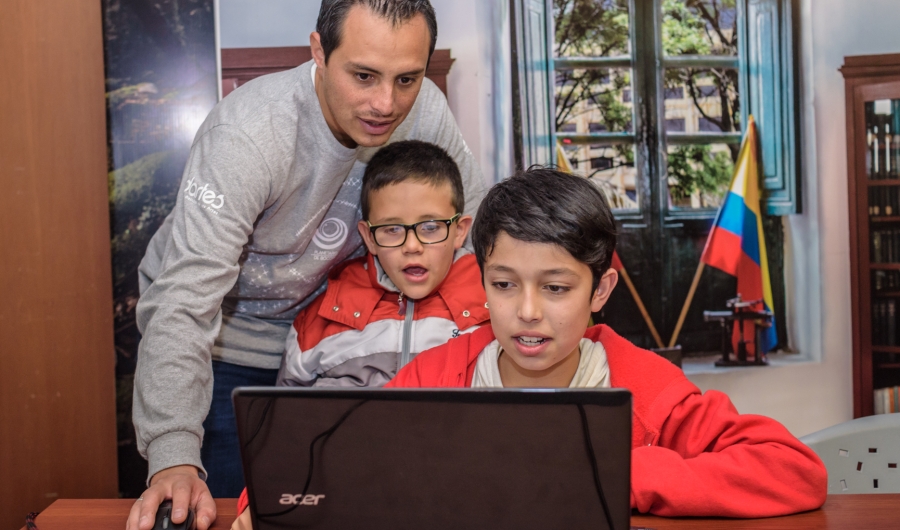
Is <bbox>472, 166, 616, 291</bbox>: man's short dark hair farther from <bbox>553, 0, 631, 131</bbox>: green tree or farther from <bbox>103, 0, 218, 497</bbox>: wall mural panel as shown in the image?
<bbox>103, 0, 218, 497</bbox>: wall mural panel

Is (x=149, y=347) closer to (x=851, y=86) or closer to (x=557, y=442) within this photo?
(x=557, y=442)

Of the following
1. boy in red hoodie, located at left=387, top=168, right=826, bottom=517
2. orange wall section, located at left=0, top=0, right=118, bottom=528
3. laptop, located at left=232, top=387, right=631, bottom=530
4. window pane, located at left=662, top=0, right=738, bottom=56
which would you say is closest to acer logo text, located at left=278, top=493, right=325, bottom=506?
laptop, located at left=232, top=387, right=631, bottom=530

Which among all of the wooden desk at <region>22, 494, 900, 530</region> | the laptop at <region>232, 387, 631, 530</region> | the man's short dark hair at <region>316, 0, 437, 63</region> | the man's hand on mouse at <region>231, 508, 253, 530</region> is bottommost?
the wooden desk at <region>22, 494, 900, 530</region>

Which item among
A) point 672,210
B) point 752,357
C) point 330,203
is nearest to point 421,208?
point 330,203

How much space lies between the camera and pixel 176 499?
3.48 feet

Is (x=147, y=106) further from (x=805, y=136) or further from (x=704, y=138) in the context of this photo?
(x=805, y=136)

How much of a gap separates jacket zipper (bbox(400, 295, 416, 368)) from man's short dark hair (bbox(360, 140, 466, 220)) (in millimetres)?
211

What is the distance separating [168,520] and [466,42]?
6.40ft

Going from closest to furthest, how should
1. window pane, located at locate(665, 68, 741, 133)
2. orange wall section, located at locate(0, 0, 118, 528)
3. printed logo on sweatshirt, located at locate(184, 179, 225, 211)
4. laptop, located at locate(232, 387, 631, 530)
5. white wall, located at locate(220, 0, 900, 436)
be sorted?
laptop, located at locate(232, 387, 631, 530), printed logo on sweatshirt, located at locate(184, 179, 225, 211), orange wall section, located at locate(0, 0, 118, 528), white wall, located at locate(220, 0, 900, 436), window pane, located at locate(665, 68, 741, 133)

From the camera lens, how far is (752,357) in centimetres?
273

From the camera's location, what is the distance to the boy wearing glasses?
159cm

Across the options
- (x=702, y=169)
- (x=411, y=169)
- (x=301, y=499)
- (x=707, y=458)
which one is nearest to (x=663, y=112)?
(x=702, y=169)

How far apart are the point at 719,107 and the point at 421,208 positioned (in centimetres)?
156

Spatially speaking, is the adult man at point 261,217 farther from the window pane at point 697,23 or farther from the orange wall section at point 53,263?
the window pane at point 697,23
